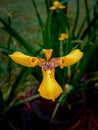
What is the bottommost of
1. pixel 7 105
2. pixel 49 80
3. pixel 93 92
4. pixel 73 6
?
pixel 73 6

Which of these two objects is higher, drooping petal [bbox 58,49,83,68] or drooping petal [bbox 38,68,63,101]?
drooping petal [bbox 58,49,83,68]

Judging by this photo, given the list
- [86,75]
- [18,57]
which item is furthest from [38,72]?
[18,57]

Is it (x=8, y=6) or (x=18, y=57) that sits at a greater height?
(x=18, y=57)

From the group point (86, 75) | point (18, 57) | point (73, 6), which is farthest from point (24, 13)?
point (18, 57)

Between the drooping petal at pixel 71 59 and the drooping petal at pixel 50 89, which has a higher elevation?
the drooping petal at pixel 71 59

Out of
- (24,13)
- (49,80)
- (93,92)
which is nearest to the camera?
(49,80)

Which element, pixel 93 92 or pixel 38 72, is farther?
pixel 93 92

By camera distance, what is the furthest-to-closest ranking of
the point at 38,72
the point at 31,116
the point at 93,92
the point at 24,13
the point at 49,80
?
the point at 24,13 → the point at 93,92 → the point at 31,116 → the point at 38,72 → the point at 49,80

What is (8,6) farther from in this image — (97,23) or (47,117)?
Result: (47,117)
